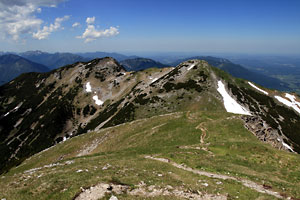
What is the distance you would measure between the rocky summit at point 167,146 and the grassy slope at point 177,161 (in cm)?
13

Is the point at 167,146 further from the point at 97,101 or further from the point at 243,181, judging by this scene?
the point at 97,101

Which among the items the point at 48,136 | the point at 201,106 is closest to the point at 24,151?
the point at 48,136

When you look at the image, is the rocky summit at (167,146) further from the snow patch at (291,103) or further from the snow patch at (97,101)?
the snow patch at (97,101)

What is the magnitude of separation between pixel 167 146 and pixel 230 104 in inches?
2044

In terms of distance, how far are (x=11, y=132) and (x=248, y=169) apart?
15874cm

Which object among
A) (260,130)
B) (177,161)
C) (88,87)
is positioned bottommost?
(88,87)

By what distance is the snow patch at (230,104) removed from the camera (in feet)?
224

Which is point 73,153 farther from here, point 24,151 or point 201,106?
point 24,151

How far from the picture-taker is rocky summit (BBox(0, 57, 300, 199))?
14805 mm

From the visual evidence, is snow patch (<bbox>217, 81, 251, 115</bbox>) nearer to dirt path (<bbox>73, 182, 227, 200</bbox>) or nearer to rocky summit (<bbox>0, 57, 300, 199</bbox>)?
rocky summit (<bbox>0, 57, 300, 199</bbox>)

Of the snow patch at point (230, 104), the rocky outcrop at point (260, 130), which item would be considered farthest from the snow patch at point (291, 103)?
the rocky outcrop at point (260, 130)

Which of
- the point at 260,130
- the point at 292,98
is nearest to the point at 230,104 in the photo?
the point at 260,130

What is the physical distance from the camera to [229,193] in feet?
47.3

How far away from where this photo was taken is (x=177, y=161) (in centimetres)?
2325
